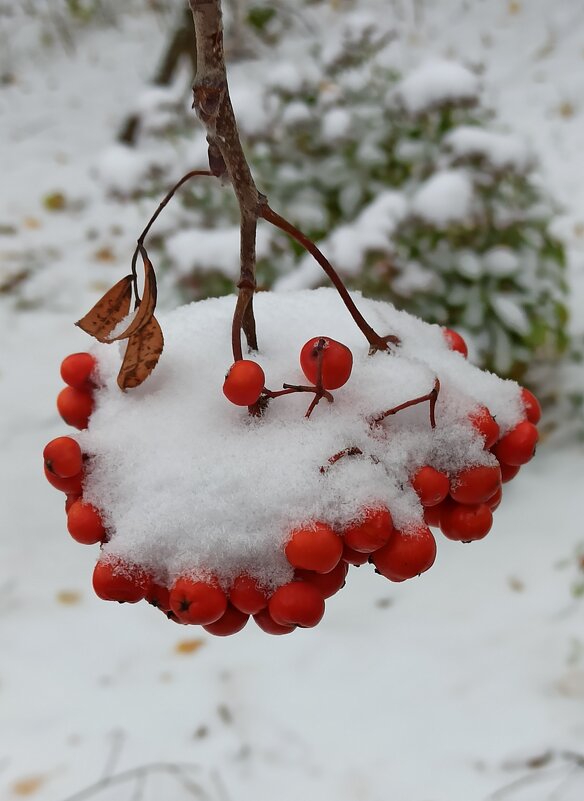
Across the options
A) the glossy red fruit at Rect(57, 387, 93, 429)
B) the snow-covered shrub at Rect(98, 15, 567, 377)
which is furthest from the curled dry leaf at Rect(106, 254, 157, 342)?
the snow-covered shrub at Rect(98, 15, 567, 377)

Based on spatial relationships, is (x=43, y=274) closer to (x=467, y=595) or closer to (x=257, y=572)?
(x=467, y=595)

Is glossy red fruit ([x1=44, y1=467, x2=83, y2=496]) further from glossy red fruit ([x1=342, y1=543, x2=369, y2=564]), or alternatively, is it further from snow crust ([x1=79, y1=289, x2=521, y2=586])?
glossy red fruit ([x1=342, y1=543, x2=369, y2=564])

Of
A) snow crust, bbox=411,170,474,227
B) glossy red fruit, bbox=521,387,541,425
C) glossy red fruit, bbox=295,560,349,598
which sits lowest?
glossy red fruit, bbox=295,560,349,598

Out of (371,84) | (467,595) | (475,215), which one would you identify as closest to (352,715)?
(467,595)

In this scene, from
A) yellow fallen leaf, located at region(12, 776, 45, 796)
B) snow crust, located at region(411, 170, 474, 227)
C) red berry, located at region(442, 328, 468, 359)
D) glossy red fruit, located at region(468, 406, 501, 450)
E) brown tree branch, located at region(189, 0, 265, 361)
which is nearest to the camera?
brown tree branch, located at region(189, 0, 265, 361)

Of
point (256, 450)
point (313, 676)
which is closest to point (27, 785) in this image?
point (313, 676)

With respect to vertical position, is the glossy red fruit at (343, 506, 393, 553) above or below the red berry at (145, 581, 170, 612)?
above

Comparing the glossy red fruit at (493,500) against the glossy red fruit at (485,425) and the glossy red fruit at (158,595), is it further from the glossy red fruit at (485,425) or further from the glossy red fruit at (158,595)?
the glossy red fruit at (158,595)
